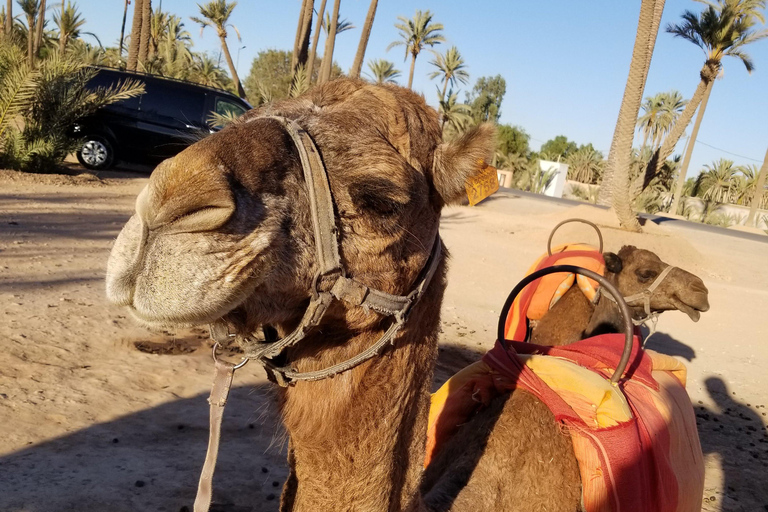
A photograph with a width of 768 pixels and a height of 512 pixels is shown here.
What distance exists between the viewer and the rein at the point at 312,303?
5.15 feet

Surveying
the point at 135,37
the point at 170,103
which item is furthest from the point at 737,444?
the point at 135,37

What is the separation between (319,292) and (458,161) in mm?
682

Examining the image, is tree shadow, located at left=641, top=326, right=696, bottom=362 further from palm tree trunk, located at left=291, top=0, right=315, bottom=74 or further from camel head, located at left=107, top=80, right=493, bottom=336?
palm tree trunk, located at left=291, top=0, right=315, bottom=74

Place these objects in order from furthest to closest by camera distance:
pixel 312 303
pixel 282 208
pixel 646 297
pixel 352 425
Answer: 1. pixel 646 297
2. pixel 352 425
3. pixel 312 303
4. pixel 282 208

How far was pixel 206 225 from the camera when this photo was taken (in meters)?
1.28

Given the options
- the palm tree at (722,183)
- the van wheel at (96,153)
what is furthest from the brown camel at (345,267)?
the palm tree at (722,183)

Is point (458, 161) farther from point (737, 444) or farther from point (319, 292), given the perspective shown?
point (737, 444)

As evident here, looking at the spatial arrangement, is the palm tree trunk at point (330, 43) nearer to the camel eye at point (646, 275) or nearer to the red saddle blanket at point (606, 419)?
the camel eye at point (646, 275)

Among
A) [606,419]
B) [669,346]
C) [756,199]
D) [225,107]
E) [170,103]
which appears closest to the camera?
[606,419]

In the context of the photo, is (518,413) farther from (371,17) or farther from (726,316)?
(371,17)

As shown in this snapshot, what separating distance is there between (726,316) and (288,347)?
12.1m

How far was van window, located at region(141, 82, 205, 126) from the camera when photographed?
15086mm

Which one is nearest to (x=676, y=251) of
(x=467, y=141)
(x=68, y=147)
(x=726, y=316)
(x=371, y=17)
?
(x=726, y=316)

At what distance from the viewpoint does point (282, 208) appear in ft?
4.86
